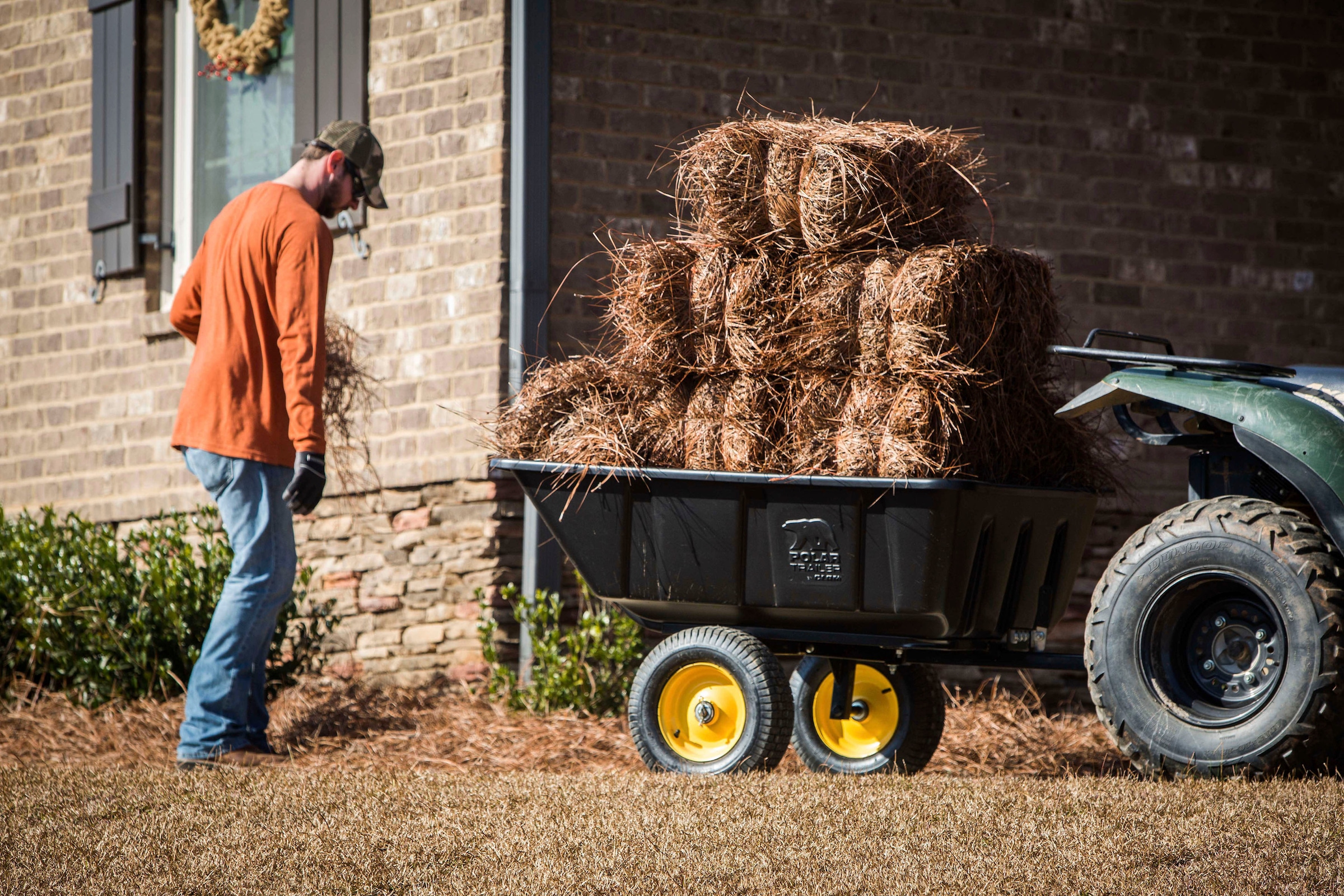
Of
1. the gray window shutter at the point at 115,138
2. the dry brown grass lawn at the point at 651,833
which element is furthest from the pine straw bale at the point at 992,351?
the gray window shutter at the point at 115,138

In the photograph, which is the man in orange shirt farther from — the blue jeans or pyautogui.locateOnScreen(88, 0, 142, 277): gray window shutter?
pyautogui.locateOnScreen(88, 0, 142, 277): gray window shutter

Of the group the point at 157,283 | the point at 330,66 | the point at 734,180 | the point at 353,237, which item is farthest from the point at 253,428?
the point at 157,283

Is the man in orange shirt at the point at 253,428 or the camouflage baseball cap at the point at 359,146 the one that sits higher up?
the camouflage baseball cap at the point at 359,146

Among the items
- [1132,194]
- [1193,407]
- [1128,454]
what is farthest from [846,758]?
[1132,194]

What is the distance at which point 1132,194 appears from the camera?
8.09 meters

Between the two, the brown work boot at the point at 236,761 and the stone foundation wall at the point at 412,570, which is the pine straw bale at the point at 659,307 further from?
the stone foundation wall at the point at 412,570

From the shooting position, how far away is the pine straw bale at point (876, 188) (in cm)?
491

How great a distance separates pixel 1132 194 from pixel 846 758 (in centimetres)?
417

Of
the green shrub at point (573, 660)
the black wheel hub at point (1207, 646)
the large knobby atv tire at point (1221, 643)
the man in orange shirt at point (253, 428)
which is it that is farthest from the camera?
the green shrub at point (573, 660)

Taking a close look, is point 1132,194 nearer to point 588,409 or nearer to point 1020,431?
point 1020,431

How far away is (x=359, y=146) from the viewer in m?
5.77

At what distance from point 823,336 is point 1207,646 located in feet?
4.77

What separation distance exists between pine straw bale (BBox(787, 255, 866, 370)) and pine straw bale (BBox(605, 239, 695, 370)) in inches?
15.5

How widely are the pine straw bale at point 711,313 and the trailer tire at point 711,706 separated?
0.87 m
